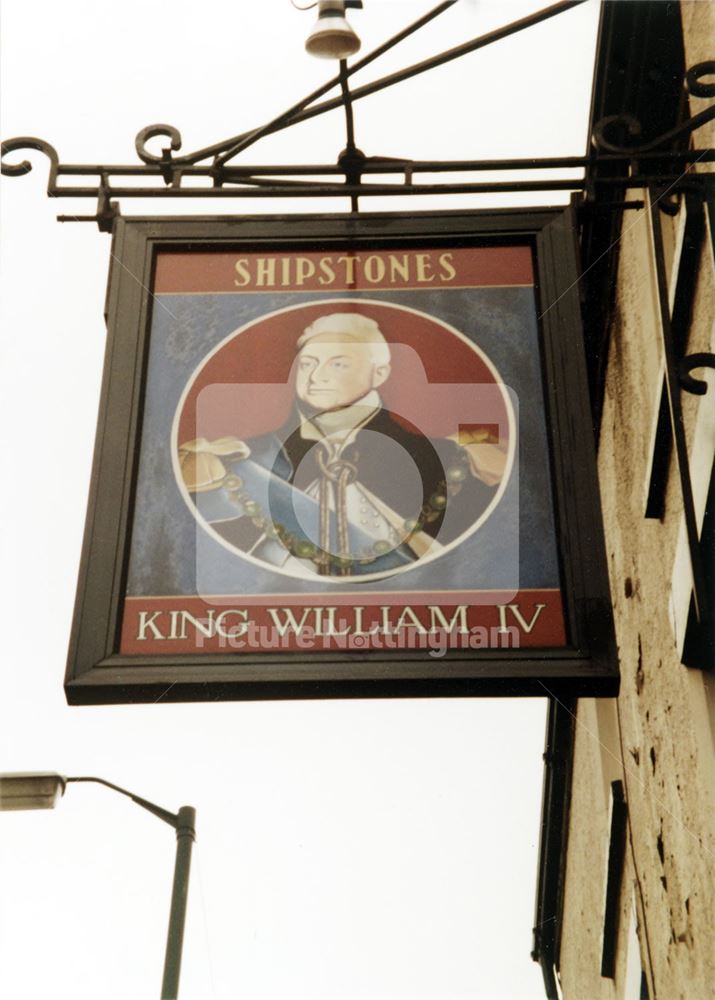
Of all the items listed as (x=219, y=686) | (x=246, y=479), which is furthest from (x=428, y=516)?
(x=219, y=686)

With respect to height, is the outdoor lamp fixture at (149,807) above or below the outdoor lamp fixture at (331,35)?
below

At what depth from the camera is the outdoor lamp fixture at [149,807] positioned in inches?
269

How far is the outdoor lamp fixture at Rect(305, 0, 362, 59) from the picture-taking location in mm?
4176

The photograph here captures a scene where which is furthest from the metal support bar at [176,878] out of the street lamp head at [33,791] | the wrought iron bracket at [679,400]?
the wrought iron bracket at [679,400]

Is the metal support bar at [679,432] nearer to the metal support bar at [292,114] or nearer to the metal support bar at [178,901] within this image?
the metal support bar at [292,114]

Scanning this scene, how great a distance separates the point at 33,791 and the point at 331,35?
182 inches

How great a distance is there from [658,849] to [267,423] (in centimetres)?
256

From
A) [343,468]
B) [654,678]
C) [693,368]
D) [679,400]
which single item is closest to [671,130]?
[693,368]

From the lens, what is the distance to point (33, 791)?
7102 millimetres

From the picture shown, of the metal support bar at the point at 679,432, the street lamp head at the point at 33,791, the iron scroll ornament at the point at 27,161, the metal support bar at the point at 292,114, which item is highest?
the metal support bar at the point at 292,114

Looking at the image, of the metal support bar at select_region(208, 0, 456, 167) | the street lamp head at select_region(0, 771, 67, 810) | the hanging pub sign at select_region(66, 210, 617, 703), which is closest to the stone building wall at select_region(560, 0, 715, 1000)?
the hanging pub sign at select_region(66, 210, 617, 703)

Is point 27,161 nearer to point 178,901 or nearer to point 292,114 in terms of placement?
point 292,114

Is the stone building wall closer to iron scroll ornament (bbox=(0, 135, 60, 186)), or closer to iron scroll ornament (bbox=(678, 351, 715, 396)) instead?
iron scroll ornament (bbox=(678, 351, 715, 396))

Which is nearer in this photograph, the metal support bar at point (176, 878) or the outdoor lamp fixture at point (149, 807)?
the metal support bar at point (176, 878)
